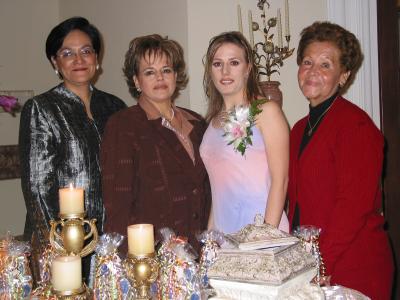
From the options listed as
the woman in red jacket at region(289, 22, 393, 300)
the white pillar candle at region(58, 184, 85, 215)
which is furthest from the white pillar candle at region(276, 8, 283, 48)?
the white pillar candle at region(58, 184, 85, 215)

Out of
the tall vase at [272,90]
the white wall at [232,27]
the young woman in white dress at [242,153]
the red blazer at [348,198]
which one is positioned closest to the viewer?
the red blazer at [348,198]

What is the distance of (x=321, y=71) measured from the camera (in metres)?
2.03

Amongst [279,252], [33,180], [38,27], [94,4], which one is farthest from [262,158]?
[38,27]

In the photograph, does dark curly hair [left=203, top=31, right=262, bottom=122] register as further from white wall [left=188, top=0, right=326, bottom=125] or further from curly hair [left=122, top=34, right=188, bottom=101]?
white wall [left=188, top=0, right=326, bottom=125]

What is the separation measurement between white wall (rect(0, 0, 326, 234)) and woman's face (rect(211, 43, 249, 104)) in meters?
0.63

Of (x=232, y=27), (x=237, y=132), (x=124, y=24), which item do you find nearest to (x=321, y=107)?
(x=237, y=132)

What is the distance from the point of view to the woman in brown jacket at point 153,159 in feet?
6.56

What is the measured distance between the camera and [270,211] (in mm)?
1979

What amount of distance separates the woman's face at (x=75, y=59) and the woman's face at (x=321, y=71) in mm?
1020

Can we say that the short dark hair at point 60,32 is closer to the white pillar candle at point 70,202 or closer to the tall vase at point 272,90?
the tall vase at point 272,90

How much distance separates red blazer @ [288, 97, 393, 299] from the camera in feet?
5.96

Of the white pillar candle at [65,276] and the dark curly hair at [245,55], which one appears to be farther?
the dark curly hair at [245,55]

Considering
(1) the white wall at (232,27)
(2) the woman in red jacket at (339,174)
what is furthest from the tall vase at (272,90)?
(2) the woman in red jacket at (339,174)

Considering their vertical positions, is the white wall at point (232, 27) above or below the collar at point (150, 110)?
above
